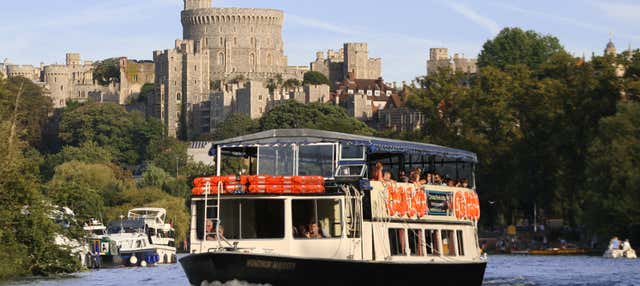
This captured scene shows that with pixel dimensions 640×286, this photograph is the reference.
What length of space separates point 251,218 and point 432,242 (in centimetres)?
763

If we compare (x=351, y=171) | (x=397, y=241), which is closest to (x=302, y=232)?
(x=351, y=171)

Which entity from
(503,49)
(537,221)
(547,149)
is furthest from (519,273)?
(503,49)

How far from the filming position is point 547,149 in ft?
363

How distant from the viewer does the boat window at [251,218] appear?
155 ft

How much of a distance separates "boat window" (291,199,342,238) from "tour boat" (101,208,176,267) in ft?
146

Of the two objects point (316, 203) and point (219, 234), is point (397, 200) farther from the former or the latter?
point (219, 234)

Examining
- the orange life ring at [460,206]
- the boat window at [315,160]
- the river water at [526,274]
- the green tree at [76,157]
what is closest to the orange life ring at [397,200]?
the boat window at [315,160]

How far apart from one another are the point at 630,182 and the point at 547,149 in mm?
20497

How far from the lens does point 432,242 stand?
53.0 m

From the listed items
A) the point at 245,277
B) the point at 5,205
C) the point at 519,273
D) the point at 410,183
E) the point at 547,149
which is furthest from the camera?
the point at 547,149

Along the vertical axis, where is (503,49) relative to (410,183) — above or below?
above

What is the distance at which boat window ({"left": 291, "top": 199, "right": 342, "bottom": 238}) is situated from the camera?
155ft

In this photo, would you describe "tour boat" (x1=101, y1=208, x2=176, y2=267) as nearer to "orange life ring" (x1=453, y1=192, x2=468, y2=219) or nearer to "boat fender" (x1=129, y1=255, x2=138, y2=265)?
"boat fender" (x1=129, y1=255, x2=138, y2=265)

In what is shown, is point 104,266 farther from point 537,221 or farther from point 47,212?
point 537,221
